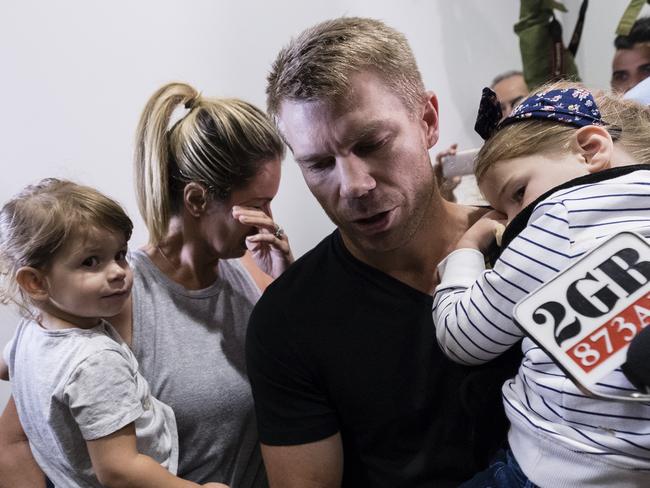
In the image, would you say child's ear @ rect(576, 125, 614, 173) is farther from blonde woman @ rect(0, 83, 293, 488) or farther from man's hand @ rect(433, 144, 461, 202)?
man's hand @ rect(433, 144, 461, 202)

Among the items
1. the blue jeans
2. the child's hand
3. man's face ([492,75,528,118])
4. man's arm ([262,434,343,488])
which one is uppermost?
the child's hand

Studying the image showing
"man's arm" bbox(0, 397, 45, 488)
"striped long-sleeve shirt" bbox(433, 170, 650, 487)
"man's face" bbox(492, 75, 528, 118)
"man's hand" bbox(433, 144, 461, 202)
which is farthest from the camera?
"man's face" bbox(492, 75, 528, 118)

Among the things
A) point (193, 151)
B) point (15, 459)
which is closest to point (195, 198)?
point (193, 151)

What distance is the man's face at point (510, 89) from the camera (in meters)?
2.60

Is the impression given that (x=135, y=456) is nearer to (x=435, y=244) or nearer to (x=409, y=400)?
(x=409, y=400)

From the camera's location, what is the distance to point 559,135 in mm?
896

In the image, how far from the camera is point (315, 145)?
1.05 m

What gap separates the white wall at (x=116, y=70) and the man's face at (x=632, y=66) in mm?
799

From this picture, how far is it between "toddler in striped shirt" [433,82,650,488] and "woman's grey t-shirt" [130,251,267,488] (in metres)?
0.55

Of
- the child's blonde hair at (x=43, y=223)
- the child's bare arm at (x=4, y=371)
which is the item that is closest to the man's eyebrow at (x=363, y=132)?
the child's blonde hair at (x=43, y=223)

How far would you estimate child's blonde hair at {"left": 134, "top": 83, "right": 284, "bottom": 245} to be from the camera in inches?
55.6

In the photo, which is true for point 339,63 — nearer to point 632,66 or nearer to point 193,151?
point 193,151

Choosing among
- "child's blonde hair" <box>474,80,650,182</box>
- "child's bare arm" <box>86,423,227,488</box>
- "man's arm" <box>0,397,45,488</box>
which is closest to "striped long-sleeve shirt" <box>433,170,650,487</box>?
"child's blonde hair" <box>474,80,650,182</box>

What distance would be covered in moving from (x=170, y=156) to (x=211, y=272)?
0.27m
